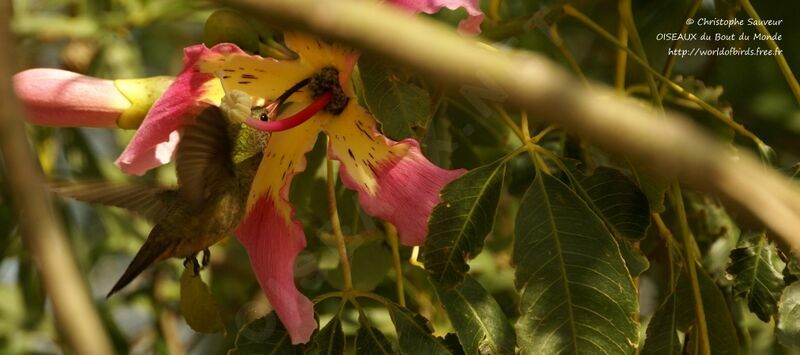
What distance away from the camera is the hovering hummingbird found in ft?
2.97

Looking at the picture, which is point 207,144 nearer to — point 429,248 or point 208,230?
point 208,230

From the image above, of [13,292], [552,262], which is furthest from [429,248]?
[13,292]

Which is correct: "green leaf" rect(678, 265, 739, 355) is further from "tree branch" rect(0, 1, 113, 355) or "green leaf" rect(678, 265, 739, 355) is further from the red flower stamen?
"tree branch" rect(0, 1, 113, 355)

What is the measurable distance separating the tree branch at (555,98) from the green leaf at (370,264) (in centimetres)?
71

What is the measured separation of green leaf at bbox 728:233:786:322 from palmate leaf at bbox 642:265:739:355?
23 millimetres

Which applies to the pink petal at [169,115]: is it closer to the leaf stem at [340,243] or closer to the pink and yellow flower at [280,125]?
the pink and yellow flower at [280,125]

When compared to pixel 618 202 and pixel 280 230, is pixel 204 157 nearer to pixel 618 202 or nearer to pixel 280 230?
pixel 280 230

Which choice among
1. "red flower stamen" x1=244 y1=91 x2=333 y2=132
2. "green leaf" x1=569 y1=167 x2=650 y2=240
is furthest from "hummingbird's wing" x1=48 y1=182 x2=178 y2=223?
"green leaf" x1=569 y1=167 x2=650 y2=240

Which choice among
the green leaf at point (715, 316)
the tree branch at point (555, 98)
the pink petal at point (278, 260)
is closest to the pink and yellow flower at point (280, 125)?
the pink petal at point (278, 260)

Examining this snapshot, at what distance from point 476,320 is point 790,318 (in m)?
0.24

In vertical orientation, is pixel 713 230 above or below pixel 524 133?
below

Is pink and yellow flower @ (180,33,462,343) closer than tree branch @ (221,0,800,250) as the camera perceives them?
No

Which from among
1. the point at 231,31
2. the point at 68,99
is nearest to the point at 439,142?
the point at 231,31

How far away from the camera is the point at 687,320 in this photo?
2.98ft
